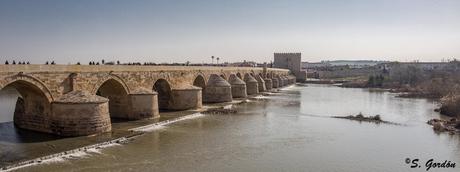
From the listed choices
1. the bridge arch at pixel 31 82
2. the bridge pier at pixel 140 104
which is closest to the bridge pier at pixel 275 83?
the bridge pier at pixel 140 104

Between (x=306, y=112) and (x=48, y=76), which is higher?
(x=48, y=76)

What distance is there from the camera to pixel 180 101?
2795 cm

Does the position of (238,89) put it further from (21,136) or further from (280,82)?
(21,136)

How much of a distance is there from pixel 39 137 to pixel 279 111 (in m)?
16.5

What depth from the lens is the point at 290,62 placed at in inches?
3529

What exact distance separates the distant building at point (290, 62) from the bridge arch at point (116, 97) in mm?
65801

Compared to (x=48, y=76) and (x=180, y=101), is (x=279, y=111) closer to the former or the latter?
(x=180, y=101)

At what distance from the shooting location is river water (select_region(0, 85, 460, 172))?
14.0 m

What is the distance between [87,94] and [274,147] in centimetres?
849

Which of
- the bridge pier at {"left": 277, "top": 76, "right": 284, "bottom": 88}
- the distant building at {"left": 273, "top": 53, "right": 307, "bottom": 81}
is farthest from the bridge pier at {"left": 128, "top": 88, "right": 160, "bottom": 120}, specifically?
the distant building at {"left": 273, "top": 53, "right": 307, "bottom": 81}

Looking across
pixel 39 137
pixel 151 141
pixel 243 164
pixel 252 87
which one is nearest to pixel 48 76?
pixel 39 137

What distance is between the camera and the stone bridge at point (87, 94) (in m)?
17.2

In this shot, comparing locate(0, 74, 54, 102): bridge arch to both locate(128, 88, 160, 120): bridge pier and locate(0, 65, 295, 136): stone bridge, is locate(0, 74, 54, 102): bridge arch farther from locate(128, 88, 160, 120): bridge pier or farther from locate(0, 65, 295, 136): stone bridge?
locate(128, 88, 160, 120): bridge pier

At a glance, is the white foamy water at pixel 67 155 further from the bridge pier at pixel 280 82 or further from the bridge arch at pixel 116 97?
the bridge pier at pixel 280 82
